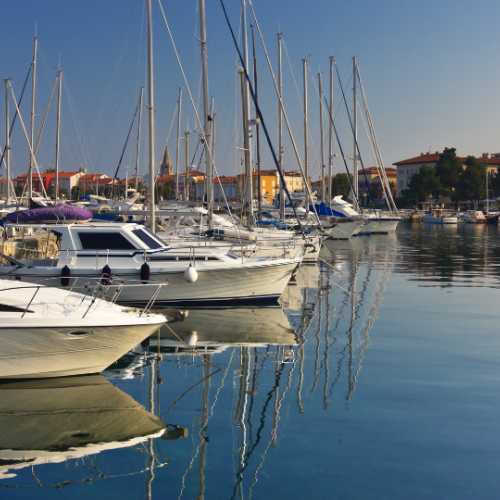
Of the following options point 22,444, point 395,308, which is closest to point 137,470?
point 22,444

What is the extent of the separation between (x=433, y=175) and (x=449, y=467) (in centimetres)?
10621

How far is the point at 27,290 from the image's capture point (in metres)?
10.2

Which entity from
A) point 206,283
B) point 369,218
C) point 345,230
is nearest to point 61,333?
point 206,283

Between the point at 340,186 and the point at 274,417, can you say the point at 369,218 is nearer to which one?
the point at 274,417

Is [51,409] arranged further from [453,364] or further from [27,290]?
[453,364]

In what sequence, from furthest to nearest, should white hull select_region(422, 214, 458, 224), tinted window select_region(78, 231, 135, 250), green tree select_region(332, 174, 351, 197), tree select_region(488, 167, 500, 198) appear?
1. green tree select_region(332, 174, 351, 197)
2. tree select_region(488, 167, 500, 198)
3. white hull select_region(422, 214, 458, 224)
4. tinted window select_region(78, 231, 135, 250)

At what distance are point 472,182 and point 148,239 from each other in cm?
9761

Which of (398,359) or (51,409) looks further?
(398,359)

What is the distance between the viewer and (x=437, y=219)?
82.1 m

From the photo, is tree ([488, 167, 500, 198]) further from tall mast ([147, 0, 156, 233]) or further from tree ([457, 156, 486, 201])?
tall mast ([147, 0, 156, 233])

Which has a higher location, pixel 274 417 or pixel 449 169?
pixel 449 169

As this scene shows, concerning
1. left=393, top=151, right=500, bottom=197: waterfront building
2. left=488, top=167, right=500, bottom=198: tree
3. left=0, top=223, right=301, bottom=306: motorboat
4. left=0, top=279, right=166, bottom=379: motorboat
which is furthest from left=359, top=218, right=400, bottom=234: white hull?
left=393, top=151, right=500, bottom=197: waterfront building

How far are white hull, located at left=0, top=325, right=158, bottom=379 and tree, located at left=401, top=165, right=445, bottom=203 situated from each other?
337 feet

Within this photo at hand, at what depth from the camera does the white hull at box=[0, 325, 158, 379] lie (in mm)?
8773
